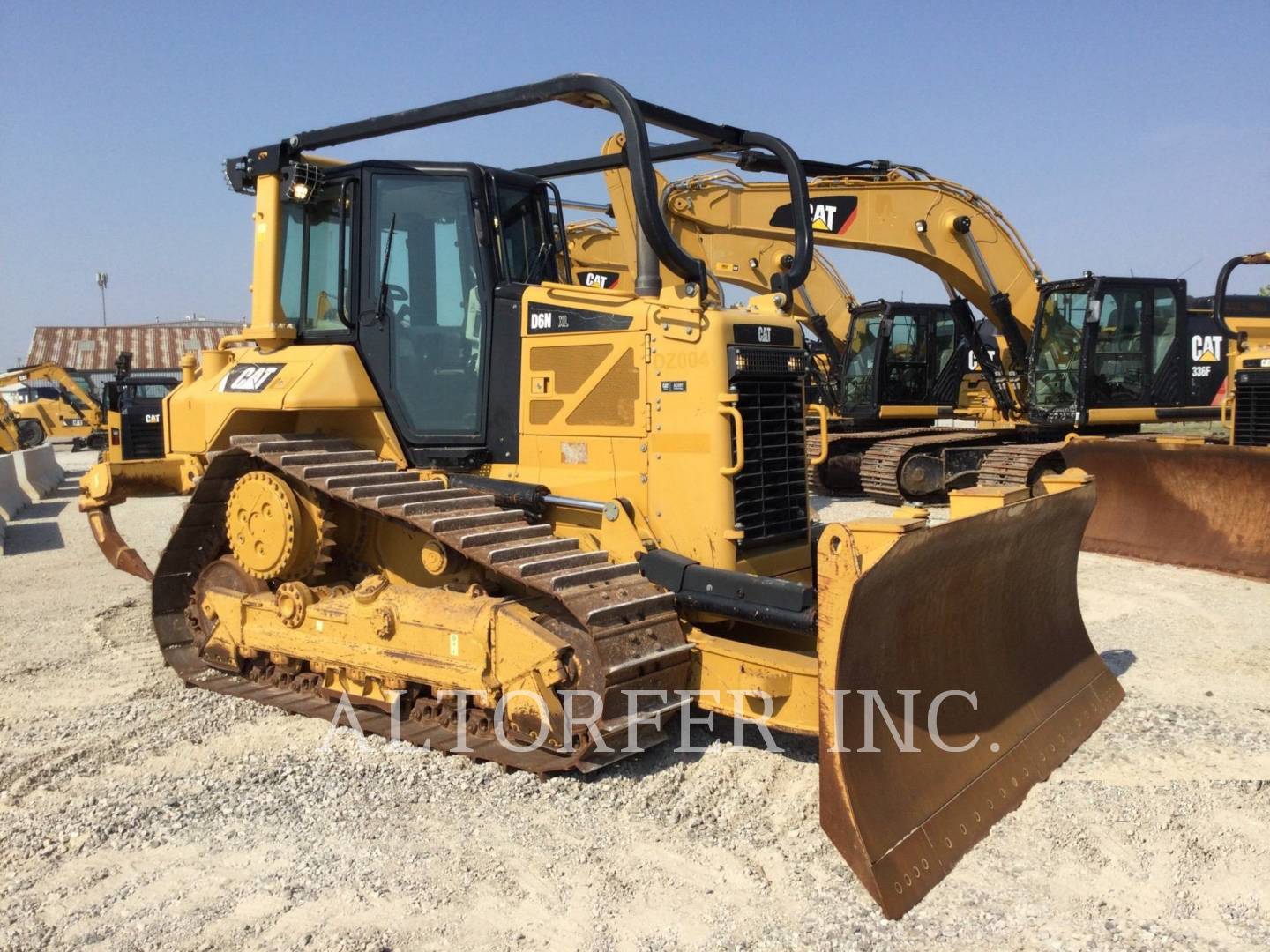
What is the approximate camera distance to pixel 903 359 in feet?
51.4

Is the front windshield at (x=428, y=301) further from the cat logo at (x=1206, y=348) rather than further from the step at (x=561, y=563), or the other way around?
the cat logo at (x=1206, y=348)

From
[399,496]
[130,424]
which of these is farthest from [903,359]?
[130,424]

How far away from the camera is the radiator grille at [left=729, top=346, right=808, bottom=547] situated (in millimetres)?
4949

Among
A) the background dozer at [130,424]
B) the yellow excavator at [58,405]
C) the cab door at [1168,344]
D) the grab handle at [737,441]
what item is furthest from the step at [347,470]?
the yellow excavator at [58,405]

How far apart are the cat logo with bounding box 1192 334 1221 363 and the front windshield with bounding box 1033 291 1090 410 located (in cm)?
144

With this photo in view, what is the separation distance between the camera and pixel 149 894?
3639 millimetres

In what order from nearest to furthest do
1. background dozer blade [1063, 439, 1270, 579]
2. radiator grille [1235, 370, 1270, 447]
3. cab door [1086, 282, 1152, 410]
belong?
background dozer blade [1063, 439, 1270, 579] < radiator grille [1235, 370, 1270, 447] < cab door [1086, 282, 1152, 410]

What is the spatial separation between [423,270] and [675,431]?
1802 millimetres

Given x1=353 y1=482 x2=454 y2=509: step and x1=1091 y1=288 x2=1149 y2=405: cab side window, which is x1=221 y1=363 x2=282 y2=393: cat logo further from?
x1=1091 y1=288 x2=1149 y2=405: cab side window

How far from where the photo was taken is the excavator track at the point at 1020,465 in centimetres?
1133

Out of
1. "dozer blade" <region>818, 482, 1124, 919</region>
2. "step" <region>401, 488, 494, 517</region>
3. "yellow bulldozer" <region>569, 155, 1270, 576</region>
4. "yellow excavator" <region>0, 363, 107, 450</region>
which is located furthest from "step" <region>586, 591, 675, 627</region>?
"yellow excavator" <region>0, 363, 107, 450</region>

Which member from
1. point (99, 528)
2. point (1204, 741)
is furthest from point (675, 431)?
point (99, 528)

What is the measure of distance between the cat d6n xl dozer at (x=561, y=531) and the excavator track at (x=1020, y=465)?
5.98 m

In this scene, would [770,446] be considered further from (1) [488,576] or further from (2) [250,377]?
(2) [250,377]
